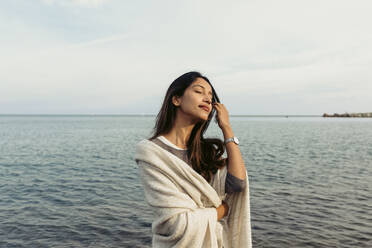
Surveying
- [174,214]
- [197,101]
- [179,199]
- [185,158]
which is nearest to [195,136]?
[185,158]

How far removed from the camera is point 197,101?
2682 mm

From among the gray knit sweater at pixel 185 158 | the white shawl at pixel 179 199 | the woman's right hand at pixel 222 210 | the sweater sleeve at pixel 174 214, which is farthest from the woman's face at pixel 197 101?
the woman's right hand at pixel 222 210

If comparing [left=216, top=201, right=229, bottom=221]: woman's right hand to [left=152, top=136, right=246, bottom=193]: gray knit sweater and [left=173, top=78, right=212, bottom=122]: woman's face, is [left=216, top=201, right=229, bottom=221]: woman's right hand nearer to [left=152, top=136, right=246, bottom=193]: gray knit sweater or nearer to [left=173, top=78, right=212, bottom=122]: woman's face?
[left=152, top=136, right=246, bottom=193]: gray knit sweater

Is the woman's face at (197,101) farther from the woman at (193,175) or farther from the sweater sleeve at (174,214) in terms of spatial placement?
the sweater sleeve at (174,214)

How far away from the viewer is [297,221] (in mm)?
9320

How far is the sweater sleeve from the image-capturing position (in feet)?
7.76

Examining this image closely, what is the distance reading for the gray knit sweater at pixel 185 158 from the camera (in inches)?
101

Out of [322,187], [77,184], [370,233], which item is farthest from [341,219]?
[77,184]

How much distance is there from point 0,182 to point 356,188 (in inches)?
670

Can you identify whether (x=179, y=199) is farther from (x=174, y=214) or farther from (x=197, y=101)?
(x=197, y=101)

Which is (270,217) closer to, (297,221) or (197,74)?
(297,221)

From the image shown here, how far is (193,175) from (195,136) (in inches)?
16.7

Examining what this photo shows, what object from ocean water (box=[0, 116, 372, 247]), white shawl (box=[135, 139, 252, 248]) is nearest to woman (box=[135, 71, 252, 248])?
white shawl (box=[135, 139, 252, 248])

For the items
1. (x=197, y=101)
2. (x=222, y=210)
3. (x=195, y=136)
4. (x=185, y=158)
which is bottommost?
(x=222, y=210)
